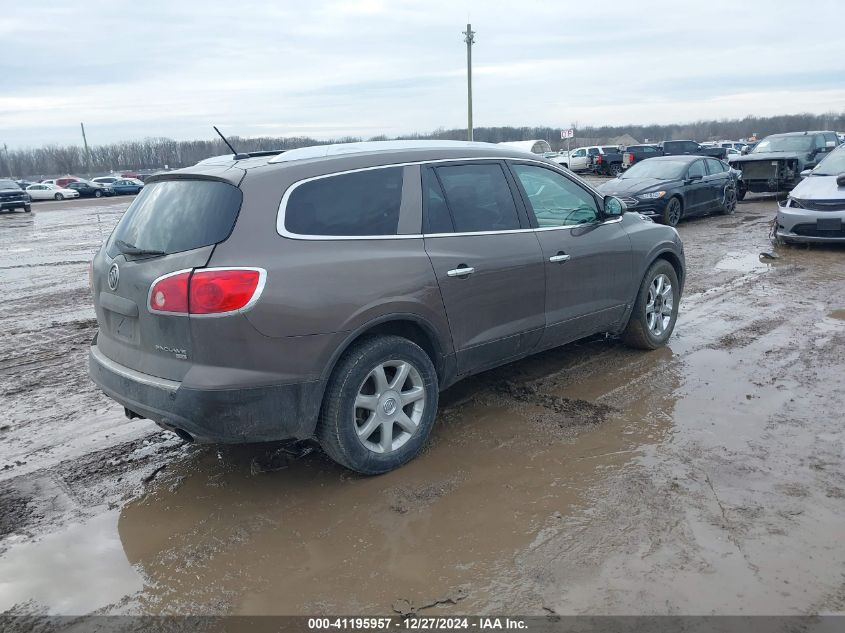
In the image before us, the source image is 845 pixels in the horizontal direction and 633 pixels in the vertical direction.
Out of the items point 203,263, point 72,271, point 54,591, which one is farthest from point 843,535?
point 72,271

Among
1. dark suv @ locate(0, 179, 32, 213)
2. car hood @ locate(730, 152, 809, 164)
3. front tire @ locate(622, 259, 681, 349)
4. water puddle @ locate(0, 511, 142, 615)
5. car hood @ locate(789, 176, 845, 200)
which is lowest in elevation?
dark suv @ locate(0, 179, 32, 213)

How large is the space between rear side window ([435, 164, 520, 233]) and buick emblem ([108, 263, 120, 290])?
198 centimetres

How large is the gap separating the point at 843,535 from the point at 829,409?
1.71m

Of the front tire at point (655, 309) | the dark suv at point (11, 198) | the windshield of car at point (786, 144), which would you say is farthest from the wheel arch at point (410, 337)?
the dark suv at point (11, 198)

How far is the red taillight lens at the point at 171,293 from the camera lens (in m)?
3.37

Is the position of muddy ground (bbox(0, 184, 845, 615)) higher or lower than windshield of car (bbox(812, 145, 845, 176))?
lower

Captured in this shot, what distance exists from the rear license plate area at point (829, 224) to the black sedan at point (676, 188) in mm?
→ 3641

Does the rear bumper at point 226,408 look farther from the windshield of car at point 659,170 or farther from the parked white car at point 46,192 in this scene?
the parked white car at point 46,192

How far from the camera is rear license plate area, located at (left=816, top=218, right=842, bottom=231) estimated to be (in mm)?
10531

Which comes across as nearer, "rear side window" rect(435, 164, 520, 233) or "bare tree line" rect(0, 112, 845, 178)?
"rear side window" rect(435, 164, 520, 233)

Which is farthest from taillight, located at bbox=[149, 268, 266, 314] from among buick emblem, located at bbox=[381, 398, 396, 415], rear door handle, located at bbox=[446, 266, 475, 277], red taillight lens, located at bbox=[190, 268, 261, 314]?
rear door handle, located at bbox=[446, 266, 475, 277]

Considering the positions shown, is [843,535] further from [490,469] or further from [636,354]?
[636,354]

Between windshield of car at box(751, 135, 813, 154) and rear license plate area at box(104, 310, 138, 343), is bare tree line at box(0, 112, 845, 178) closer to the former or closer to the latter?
windshield of car at box(751, 135, 813, 154)

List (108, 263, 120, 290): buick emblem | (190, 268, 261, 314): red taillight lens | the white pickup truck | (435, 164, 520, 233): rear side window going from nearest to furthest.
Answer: (190, 268, 261, 314): red taillight lens, (108, 263, 120, 290): buick emblem, (435, 164, 520, 233): rear side window, the white pickup truck
